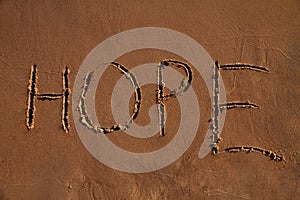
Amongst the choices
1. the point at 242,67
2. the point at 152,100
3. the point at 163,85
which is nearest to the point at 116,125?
the point at 152,100

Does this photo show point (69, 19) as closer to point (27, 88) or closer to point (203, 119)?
point (27, 88)

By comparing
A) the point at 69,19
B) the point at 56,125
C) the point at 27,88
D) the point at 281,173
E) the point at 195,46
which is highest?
the point at 69,19

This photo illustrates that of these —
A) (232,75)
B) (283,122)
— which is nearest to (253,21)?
(232,75)

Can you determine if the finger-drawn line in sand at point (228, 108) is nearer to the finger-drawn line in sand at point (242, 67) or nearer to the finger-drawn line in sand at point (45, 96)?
the finger-drawn line in sand at point (242, 67)

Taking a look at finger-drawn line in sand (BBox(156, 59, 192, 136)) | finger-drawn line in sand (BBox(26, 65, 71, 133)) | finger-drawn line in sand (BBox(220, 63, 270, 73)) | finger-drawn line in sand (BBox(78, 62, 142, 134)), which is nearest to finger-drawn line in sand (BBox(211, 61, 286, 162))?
finger-drawn line in sand (BBox(220, 63, 270, 73))

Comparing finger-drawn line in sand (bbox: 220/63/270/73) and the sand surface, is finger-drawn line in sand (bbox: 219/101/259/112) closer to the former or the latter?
the sand surface

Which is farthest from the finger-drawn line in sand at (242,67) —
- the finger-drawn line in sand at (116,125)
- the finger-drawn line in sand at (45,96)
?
the finger-drawn line in sand at (45,96)

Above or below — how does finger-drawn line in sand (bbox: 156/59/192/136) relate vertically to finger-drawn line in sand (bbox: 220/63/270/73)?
below
